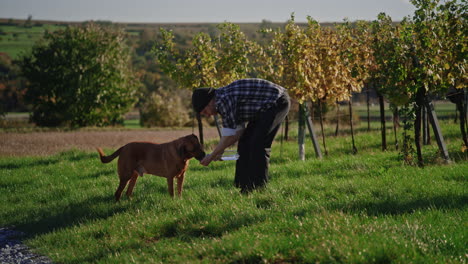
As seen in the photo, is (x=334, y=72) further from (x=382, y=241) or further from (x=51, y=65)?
(x=51, y=65)


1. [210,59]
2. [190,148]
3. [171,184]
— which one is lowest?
[171,184]

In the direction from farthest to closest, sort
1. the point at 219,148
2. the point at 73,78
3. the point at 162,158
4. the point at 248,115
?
the point at 73,78
the point at 162,158
the point at 248,115
the point at 219,148

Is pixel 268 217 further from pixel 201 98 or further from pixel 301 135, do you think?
pixel 301 135

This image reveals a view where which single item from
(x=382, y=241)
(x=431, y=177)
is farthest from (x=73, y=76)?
(x=382, y=241)

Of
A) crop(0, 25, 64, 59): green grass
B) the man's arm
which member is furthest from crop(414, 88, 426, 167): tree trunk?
crop(0, 25, 64, 59): green grass

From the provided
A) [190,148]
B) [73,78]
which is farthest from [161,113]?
[190,148]

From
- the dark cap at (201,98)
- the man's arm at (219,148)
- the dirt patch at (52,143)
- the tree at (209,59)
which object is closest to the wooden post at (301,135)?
the tree at (209,59)

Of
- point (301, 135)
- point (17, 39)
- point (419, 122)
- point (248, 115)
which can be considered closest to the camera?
point (248, 115)

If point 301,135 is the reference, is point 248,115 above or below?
above

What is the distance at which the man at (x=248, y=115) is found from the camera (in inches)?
238

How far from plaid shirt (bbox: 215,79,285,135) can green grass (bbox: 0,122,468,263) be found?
117cm

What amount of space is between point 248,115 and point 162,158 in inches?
62.4

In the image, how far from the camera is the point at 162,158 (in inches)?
268

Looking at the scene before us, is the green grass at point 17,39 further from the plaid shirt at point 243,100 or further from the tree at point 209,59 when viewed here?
the plaid shirt at point 243,100
